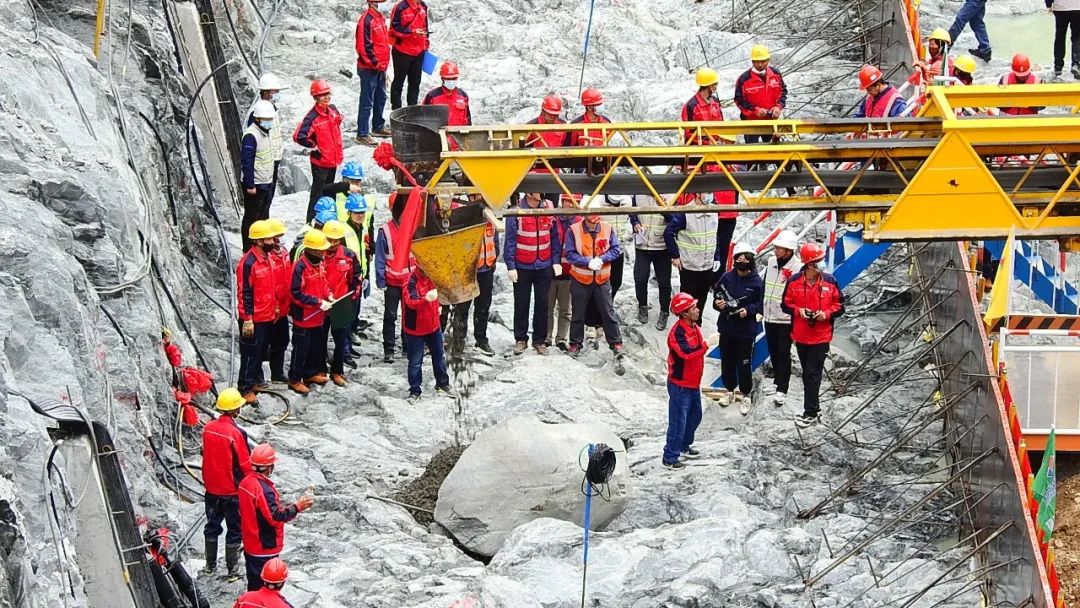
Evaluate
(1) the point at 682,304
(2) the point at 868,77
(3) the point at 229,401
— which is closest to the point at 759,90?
(2) the point at 868,77

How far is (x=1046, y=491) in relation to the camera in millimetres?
11789

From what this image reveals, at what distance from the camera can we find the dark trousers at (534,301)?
16516 mm

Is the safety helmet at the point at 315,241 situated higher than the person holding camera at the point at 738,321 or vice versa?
the safety helmet at the point at 315,241

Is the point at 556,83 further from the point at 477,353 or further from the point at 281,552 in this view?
the point at 281,552

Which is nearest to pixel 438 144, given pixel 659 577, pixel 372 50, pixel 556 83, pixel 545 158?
pixel 545 158

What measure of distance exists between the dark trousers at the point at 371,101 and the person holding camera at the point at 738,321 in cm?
534

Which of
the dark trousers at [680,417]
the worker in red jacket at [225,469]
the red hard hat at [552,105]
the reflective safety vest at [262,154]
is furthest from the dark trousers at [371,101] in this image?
the worker in red jacket at [225,469]

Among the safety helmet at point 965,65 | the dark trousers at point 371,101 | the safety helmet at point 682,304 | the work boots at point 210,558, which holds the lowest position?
the work boots at point 210,558

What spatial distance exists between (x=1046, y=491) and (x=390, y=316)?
7019 millimetres

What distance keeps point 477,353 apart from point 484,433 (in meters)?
2.60

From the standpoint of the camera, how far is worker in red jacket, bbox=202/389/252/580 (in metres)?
12.4

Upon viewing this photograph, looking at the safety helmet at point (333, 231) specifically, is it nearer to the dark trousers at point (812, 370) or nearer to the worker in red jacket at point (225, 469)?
the worker in red jacket at point (225, 469)

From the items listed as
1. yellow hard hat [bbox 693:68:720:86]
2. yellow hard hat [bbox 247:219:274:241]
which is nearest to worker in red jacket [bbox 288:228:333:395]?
yellow hard hat [bbox 247:219:274:241]

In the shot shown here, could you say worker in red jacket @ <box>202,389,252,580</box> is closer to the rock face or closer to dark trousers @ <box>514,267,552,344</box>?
the rock face
